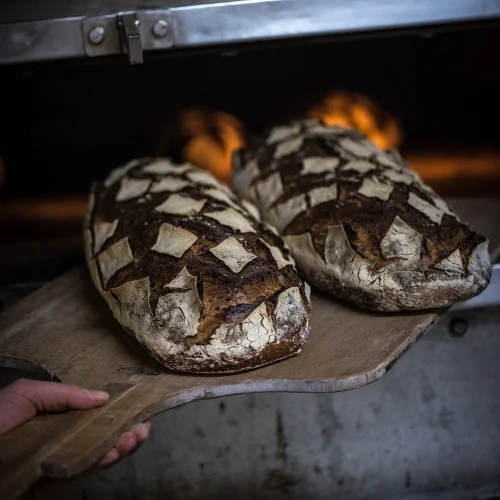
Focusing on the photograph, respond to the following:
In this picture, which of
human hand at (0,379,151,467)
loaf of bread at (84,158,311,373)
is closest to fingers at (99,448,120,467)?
human hand at (0,379,151,467)

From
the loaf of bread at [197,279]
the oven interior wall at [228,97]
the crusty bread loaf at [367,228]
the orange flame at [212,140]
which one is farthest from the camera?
the oven interior wall at [228,97]

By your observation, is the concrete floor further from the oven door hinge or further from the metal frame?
the oven door hinge

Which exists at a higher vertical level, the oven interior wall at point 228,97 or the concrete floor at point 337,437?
the oven interior wall at point 228,97

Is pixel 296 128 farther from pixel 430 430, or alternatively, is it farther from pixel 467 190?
pixel 430 430

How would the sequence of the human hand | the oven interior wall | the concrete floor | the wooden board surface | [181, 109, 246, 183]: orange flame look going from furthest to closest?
1. the oven interior wall
2. [181, 109, 246, 183]: orange flame
3. the concrete floor
4. the human hand
5. the wooden board surface

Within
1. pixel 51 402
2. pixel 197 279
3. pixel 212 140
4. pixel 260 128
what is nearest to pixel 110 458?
pixel 51 402

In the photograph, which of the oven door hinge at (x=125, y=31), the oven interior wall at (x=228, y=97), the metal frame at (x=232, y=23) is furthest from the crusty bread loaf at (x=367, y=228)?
the oven interior wall at (x=228, y=97)

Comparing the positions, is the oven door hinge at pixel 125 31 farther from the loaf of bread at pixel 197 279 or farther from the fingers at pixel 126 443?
the fingers at pixel 126 443
